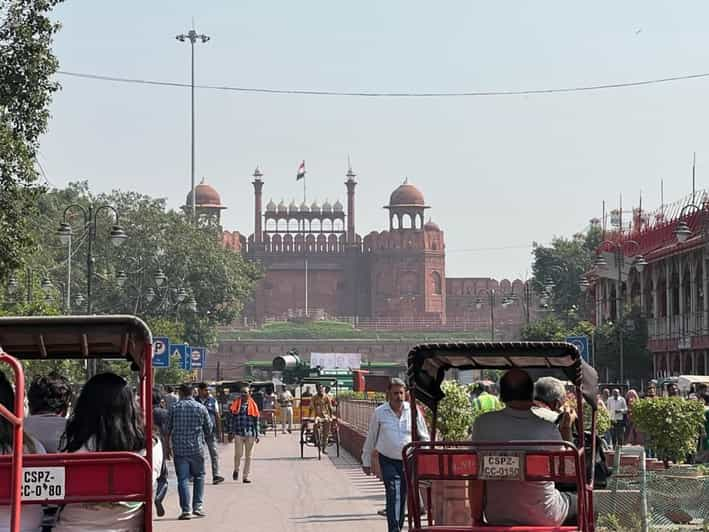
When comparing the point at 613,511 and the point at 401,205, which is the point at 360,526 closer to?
the point at 613,511

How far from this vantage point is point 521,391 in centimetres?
818

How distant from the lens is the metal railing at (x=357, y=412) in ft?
86.1

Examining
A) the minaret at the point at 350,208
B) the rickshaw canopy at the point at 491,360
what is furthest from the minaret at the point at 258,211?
the rickshaw canopy at the point at 491,360

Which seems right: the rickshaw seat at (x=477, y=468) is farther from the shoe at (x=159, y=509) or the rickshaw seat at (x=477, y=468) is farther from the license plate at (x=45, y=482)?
the shoe at (x=159, y=509)

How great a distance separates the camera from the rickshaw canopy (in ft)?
27.2

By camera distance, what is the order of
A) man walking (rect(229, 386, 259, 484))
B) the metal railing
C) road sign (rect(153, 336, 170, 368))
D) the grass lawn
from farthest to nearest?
the grass lawn
road sign (rect(153, 336, 170, 368))
the metal railing
man walking (rect(229, 386, 259, 484))

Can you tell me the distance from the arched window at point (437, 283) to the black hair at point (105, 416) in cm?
12656

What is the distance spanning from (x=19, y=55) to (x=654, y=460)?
12.1m

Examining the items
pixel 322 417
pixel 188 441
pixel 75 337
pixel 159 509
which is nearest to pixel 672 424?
pixel 188 441

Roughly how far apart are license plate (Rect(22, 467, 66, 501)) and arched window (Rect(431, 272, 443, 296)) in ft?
417

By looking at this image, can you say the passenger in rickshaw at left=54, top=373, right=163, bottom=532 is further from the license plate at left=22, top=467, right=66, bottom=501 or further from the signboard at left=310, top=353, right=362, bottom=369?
the signboard at left=310, top=353, right=362, bottom=369

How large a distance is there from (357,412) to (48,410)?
21.7 metres

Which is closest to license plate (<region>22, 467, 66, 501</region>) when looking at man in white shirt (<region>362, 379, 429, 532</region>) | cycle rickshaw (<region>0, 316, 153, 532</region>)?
cycle rickshaw (<region>0, 316, 153, 532</region>)

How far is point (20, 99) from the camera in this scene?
2483 centimetres
